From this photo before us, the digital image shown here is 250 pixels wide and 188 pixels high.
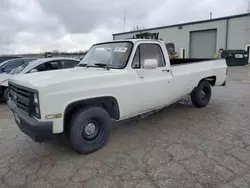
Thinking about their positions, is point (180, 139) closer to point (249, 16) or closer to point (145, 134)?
point (145, 134)

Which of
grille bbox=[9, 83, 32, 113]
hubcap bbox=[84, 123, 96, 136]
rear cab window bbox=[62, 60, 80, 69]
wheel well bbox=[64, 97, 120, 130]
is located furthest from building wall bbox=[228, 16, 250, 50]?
grille bbox=[9, 83, 32, 113]

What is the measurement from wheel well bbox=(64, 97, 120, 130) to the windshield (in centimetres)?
70

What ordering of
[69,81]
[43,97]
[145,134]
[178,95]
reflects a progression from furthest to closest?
1. [178,95]
2. [145,134]
3. [69,81]
4. [43,97]

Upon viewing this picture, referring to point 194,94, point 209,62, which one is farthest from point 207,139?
point 209,62

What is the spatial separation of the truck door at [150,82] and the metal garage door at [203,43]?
24.6 meters

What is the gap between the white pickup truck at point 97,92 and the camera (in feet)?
9.80

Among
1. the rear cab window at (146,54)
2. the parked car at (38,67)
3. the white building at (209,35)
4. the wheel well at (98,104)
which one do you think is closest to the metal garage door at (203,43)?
the white building at (209,35)

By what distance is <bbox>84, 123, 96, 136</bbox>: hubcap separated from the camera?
3537 mm

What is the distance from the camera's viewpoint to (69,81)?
3109 millimetres

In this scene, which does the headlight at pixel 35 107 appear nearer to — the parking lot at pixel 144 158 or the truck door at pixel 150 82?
the parking lot at pixel 144 158

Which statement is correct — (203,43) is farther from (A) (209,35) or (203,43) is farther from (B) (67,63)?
(B) (67,63)

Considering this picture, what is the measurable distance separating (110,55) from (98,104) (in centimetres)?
117

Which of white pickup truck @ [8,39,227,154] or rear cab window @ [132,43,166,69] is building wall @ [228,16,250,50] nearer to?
white pickup truck @ [8,39,227,154]

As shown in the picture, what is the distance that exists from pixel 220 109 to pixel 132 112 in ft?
10.9
